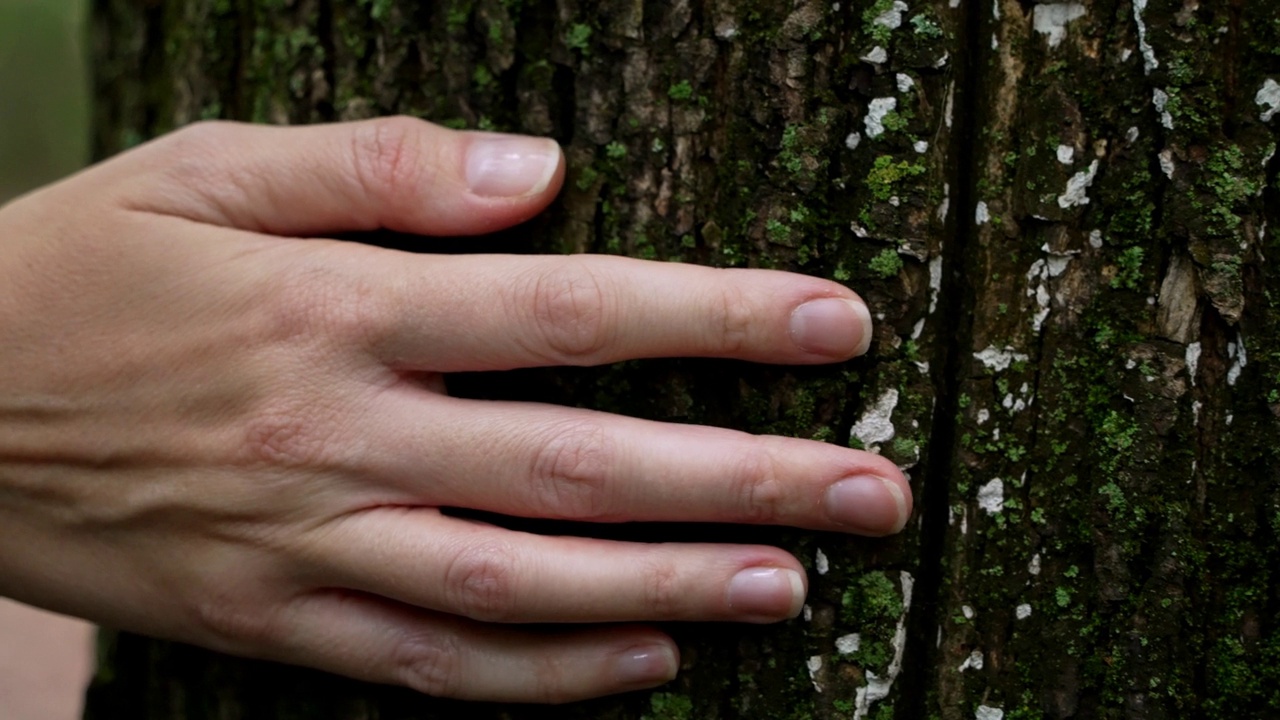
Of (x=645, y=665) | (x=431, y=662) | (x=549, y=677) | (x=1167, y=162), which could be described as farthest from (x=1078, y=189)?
(x=431, y=662)

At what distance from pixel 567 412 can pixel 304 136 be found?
Result: 630 millimetres

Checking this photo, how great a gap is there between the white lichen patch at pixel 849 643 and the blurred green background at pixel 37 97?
55.8 feet

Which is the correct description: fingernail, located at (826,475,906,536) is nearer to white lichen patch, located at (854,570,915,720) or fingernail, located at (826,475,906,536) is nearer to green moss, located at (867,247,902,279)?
white lichen patch, located at (854,570,915,720)

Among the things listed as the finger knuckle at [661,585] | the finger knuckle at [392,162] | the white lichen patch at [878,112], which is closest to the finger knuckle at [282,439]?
the finger knuckle at [392,162]

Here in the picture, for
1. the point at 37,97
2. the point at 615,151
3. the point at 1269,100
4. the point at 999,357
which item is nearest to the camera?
the point at 1269,100

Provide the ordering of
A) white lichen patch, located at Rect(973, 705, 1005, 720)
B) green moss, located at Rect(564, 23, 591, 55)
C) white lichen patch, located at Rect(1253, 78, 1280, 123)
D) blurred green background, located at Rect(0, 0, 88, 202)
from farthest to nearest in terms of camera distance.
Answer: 1. blurred green background, located at Rect(0, 0, 88, 202)
2. green moss, located at Rect(564, 23, 591, 55)
3. white lichen patch, located at Rect(973, 705, 1005, 720)
4. white lichen patch, located at Rect(1253, 78, 1280, 123)

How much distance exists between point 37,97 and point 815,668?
1899 centimetres

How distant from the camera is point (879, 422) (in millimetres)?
1328

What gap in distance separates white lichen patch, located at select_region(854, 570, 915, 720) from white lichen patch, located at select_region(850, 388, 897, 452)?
20cm

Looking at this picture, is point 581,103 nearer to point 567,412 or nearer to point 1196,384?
point 567,412

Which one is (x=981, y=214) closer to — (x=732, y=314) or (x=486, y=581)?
(x=732, y=314)

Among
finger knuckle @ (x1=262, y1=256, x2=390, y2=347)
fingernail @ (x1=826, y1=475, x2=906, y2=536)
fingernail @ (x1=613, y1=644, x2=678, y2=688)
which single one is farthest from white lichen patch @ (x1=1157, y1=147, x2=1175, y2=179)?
finger knuckle @ (x1=262, y1=256, x2=390, y2=347)

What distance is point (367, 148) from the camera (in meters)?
1.41

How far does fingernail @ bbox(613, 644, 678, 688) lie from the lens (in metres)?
1.36
